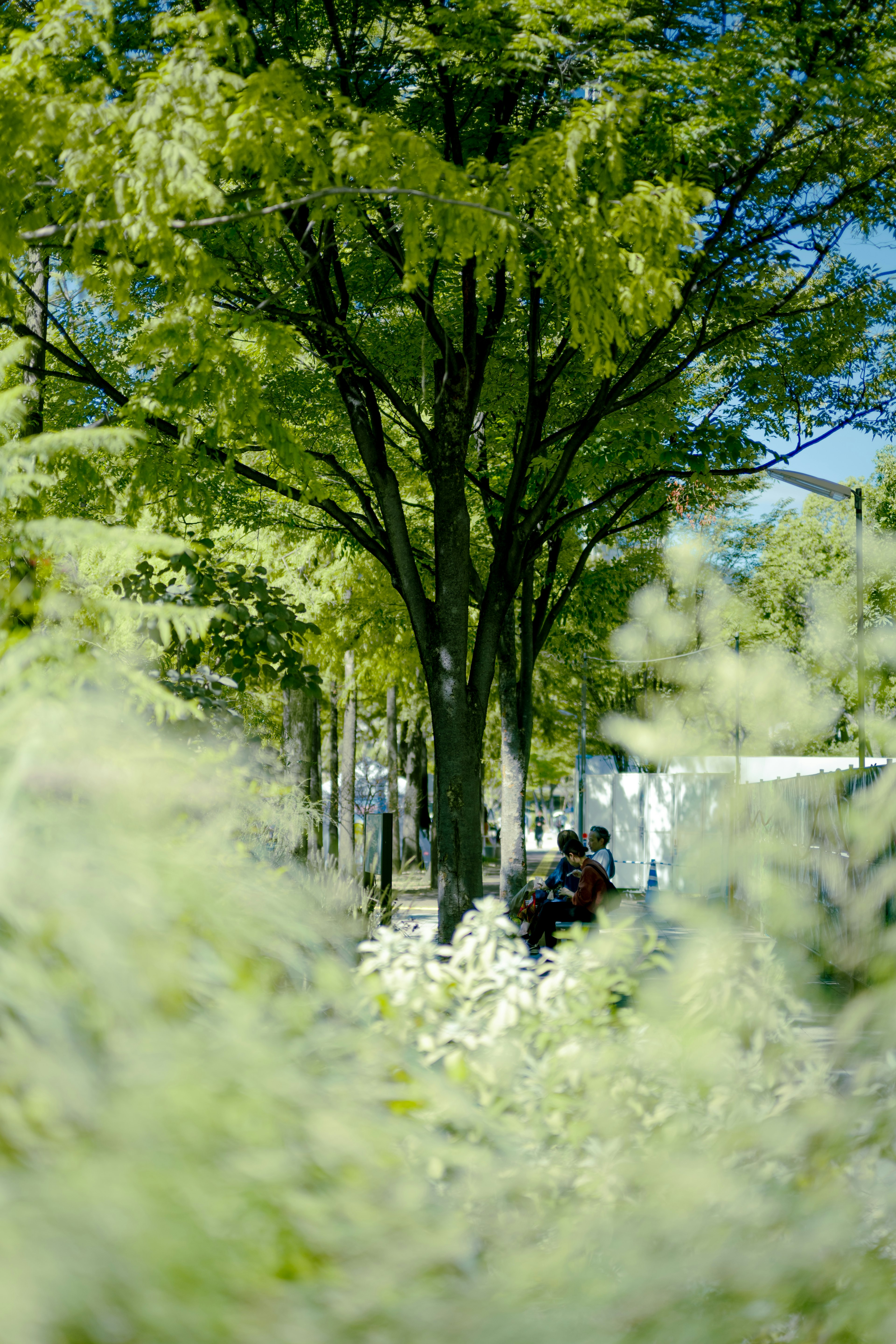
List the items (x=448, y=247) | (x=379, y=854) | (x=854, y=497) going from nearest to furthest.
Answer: (x=448, y=247) < (x=379, y=854) < (x=854, y=497)

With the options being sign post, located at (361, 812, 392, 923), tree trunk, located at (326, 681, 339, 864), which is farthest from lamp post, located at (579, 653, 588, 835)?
sign post, located at (361, 812, 392, 923)

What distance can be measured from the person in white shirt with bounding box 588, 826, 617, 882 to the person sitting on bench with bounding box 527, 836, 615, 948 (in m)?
0.70

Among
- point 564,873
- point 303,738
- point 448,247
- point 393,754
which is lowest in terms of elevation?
point 564,873

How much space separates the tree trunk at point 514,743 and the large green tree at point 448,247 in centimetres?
313

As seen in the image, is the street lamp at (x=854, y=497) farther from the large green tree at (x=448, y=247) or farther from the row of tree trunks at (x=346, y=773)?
the row of tree trunks at (x=346, y=773)

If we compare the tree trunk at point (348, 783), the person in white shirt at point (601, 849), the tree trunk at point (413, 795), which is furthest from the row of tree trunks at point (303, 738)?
the tree trunk at point (413, 795)

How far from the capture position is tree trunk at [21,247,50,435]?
24.1 ft

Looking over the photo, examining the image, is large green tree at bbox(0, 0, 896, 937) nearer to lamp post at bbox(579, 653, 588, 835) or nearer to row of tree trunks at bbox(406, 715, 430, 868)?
lamp post at bbox(579, 653, 588, 835)

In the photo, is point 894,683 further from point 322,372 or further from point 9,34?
point 9,34

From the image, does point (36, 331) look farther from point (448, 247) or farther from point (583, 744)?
point (583, 744)

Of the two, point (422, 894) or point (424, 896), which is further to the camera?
point (422, 894)

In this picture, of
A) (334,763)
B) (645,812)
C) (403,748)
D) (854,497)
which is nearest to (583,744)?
(645,812)

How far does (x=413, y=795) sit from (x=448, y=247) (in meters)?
24.5

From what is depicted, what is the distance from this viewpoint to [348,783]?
2323 centimetres
